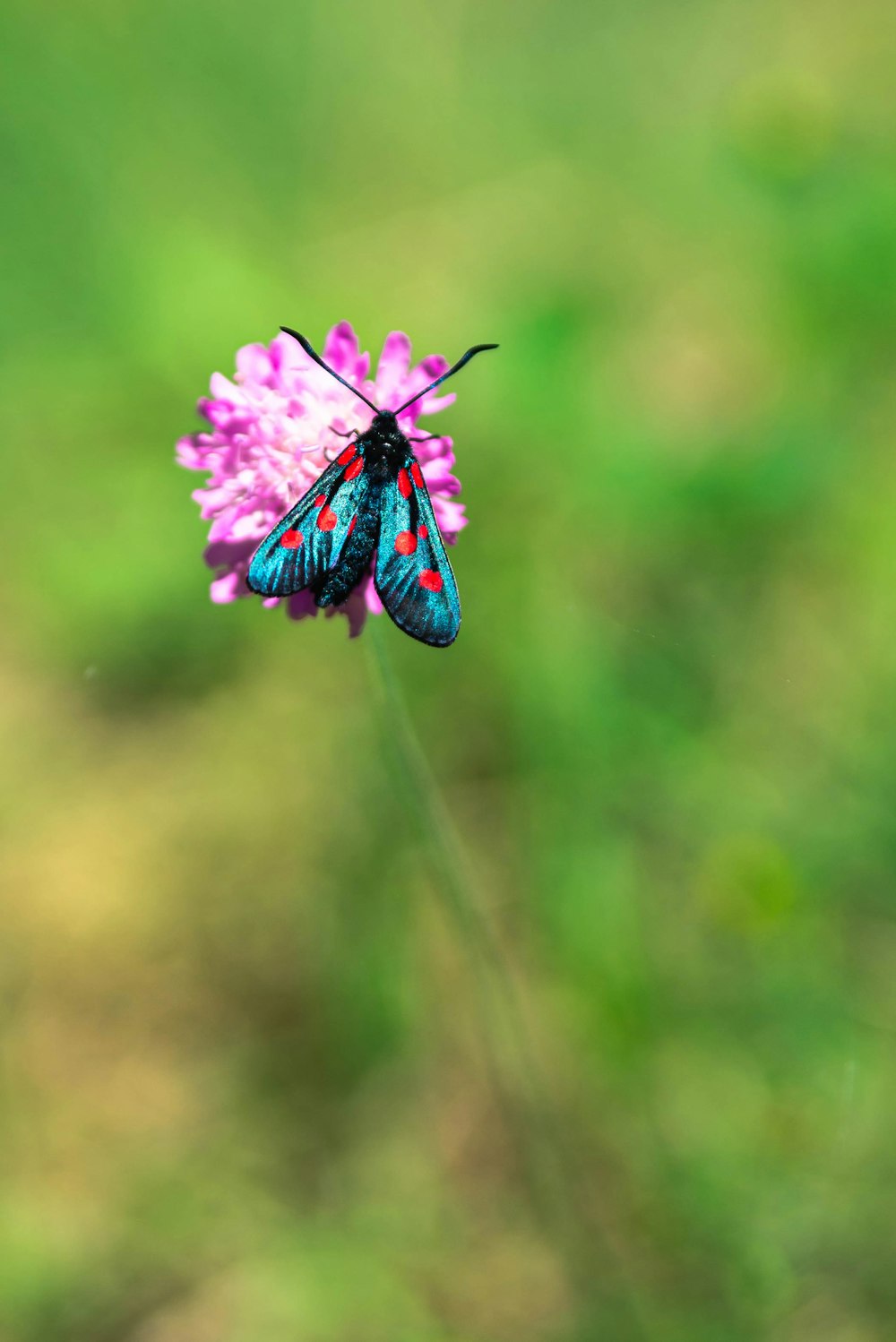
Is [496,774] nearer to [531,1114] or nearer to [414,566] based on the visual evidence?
[531,1114]

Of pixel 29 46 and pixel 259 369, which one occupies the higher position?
pixel 29 46

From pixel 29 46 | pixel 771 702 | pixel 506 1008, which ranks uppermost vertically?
pixel 29 46

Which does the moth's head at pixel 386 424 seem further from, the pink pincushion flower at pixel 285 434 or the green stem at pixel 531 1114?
the green stem at pixel 531 1114

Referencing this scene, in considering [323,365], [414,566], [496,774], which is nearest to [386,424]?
[323,365]

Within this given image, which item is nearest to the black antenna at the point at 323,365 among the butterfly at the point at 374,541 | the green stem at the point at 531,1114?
the butterfly at the point at 374,541

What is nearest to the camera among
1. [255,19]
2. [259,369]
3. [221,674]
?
[259,369]

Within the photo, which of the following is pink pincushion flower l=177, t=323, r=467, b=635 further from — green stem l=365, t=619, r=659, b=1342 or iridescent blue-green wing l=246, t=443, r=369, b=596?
green stem l=365, t=619, r=659, b=1342

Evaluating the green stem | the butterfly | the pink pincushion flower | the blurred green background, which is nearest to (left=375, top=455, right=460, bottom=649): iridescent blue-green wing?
the butterfly

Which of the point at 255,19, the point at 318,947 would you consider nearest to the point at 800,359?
the point at 318,947

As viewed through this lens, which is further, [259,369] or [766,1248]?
[766,1248]

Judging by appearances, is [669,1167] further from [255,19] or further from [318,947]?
[255,19]
